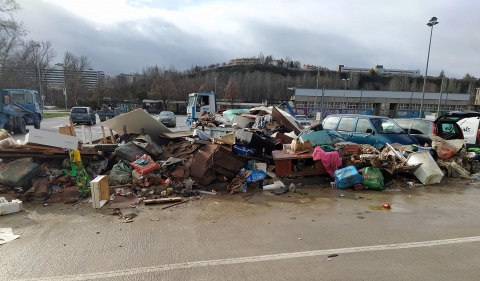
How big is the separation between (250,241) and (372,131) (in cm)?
696

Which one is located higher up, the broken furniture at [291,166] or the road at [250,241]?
the broken furniture at [291,166]

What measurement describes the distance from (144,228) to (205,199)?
66.6 inches

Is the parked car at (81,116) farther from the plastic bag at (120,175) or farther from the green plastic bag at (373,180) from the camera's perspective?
the green plastic bag at (373,180)

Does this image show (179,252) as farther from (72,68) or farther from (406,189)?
(72,68)

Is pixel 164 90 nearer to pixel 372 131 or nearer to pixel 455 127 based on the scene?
pixel 372 131

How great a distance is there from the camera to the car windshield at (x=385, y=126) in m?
9.00

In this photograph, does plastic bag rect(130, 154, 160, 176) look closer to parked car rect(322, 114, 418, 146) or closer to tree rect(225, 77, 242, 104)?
parked car rect(322, 114, 418, 146)

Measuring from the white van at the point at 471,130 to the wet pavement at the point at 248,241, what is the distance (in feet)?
18.4

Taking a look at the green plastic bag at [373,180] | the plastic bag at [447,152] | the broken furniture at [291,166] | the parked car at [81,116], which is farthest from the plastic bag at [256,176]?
the parked car at [81,116]

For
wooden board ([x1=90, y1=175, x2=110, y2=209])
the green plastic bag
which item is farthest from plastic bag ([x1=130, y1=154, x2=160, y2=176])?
the green plastic bag

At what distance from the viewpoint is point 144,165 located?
635 cm

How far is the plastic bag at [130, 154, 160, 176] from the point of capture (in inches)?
244

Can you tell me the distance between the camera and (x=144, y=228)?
420cm

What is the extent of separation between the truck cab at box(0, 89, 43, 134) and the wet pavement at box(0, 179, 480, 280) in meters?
14.6
